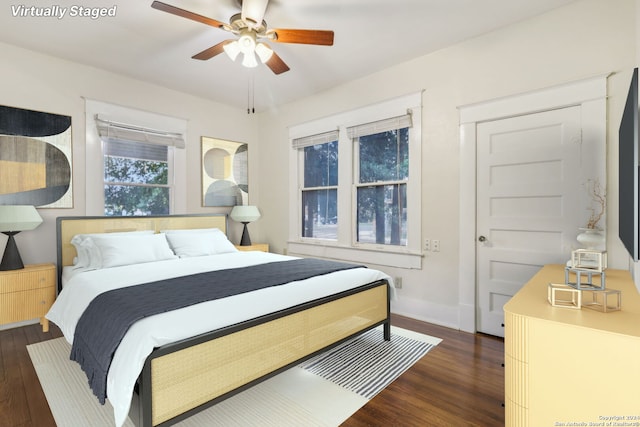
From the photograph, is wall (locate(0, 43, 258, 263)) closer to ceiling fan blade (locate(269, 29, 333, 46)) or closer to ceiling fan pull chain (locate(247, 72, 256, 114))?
ceiling fan pull chain (locate(247, 72, 256, 114))

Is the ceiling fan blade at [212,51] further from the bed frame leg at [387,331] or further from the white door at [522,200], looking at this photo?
the bed frame leg at [387,331]

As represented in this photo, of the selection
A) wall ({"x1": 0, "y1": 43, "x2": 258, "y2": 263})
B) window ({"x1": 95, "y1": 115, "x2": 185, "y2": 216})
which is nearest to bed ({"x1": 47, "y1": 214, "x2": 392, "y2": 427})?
wall ({"x1": 0, "y1": 43, "x2": 258, "y2": 263})

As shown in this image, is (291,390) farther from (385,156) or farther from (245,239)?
(245,239)

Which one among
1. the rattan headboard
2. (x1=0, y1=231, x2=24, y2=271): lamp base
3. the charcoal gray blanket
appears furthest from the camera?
the rattan headboard

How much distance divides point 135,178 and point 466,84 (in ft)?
12.9

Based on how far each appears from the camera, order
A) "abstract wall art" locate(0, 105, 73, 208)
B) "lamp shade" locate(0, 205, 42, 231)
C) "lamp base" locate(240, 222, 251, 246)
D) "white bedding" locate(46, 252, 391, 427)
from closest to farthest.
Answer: "white bedding" locate(46, 252, 391, 427), "lamp shade" locate(0, 205, 42, 231), "abstract wall art" locate(0, 105, 73, 208), "lamp base" locate(240, 222, 251, 246)

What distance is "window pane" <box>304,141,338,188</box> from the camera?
4395 mm

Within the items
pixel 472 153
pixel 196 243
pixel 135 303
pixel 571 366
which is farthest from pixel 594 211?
pixel 196 243

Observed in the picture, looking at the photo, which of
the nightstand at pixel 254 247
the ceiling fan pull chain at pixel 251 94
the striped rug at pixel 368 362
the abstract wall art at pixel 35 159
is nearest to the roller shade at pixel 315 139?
the ceiling fan pull chain at pixel 251 94

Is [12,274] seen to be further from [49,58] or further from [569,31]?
[569,31]

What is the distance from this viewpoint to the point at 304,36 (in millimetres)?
2426

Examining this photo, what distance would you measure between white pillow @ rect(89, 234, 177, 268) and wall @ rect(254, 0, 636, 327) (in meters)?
2.51

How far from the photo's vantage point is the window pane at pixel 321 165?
4395mm

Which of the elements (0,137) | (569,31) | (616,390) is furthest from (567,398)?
(0,137)
